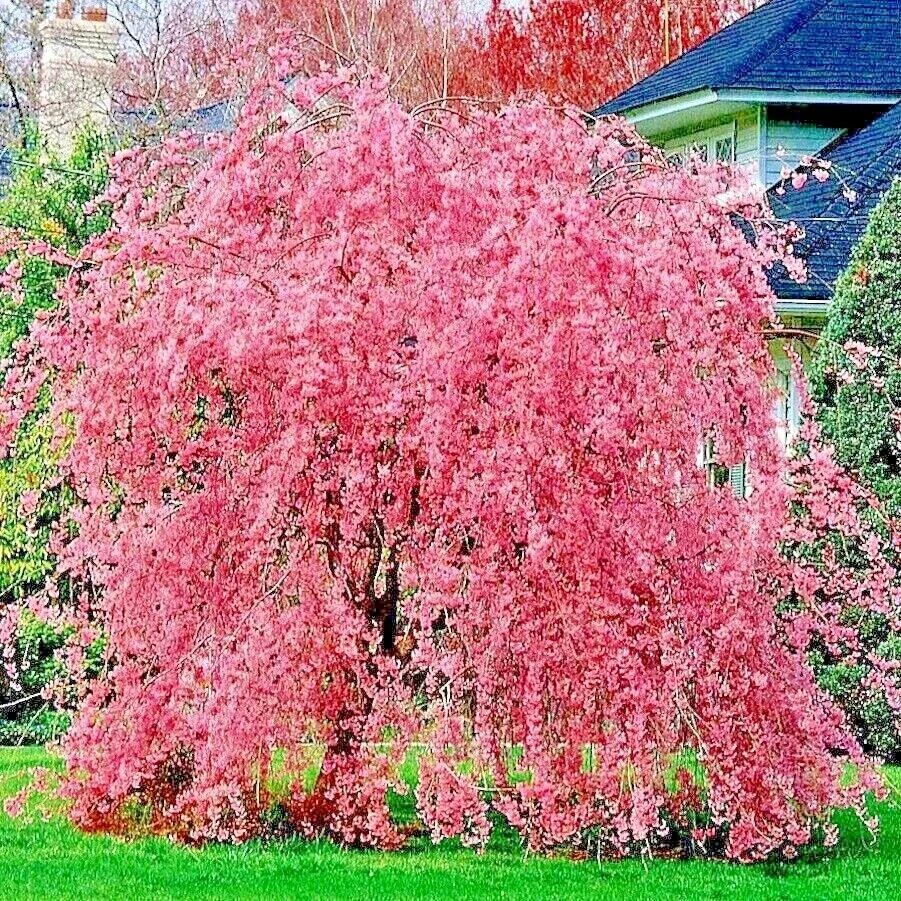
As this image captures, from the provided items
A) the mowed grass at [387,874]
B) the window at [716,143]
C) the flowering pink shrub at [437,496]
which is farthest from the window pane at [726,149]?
the mowed grass at [387,874]

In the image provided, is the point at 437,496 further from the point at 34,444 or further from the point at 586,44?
the point at 586,44

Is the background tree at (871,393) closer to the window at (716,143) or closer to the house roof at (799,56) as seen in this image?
the house roof at (799,56)

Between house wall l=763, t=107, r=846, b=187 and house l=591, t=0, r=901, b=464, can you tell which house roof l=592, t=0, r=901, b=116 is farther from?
house wall l=763, t=107, r=846, b=187

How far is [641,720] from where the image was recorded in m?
7.83

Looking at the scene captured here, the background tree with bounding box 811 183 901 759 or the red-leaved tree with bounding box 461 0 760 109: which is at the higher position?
the red-leaved tree with bounding box 461 0 760 109

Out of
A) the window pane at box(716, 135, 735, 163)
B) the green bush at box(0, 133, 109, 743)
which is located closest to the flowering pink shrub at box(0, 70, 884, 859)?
the green bush at box(0, 133, 109, 743)

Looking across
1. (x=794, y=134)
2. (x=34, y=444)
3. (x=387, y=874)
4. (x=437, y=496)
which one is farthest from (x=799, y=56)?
(x=387, y=874)

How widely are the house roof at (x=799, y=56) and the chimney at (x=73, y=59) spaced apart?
29.9 ft

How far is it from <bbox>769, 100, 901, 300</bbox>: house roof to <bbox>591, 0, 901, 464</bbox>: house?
0.5 inches

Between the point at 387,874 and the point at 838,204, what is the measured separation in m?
10.1

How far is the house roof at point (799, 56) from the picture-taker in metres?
18.0

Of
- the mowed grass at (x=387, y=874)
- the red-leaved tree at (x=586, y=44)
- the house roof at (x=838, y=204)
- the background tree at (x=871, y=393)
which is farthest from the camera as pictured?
the red-leaved tree at (x=586, y=44)

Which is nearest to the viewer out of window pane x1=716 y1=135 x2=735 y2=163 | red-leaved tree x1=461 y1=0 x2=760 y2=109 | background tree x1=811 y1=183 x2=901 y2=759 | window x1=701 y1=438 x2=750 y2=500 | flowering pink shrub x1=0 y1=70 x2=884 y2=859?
flowering pink shrub x1=0 y1=70 x2=884 y2=859

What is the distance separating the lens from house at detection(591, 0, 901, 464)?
1580 centimetres
